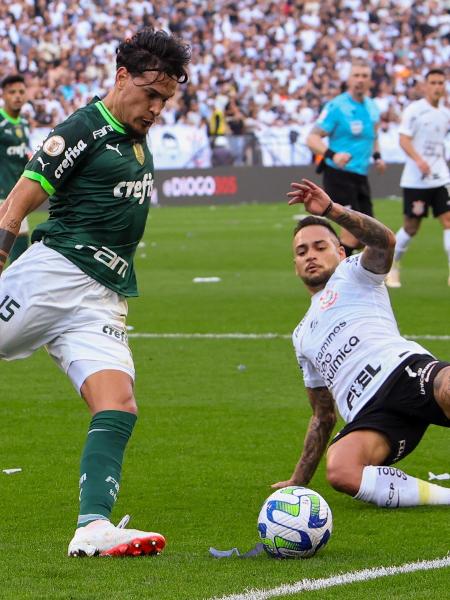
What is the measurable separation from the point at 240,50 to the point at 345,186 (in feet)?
85.8

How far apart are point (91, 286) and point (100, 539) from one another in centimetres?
109

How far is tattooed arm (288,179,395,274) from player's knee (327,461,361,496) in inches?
39.1

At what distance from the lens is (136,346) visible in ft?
36.8

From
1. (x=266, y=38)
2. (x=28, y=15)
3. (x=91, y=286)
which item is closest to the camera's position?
(x=91, y=286)

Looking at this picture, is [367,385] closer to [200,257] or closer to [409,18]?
[200,257]

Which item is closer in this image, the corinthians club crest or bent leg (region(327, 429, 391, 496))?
the corinthians club crest

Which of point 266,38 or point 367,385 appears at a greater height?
point 367,385

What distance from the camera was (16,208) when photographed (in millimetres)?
5156

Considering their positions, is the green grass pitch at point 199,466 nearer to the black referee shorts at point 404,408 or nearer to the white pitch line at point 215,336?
the white pitch line at point 215,336

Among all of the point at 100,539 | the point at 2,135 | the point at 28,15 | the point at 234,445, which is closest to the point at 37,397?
the point at 234,445

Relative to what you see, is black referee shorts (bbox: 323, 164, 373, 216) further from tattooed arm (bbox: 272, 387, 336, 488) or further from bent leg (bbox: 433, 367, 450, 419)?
bent leg (bbox: 433, 367, 450, 419)

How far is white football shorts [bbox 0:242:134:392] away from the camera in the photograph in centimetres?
532

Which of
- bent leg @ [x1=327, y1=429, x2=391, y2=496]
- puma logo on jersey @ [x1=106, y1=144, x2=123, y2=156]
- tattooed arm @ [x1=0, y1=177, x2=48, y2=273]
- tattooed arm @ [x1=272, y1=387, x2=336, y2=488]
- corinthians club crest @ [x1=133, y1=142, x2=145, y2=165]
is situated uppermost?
puma logo on jersey @ [x1=106, y1=144, x2=123, y2=156]

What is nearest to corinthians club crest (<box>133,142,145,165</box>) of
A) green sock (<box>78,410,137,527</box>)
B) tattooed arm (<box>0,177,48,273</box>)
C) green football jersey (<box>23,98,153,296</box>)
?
green football jersey (<box>23,98,153,296</box>)
